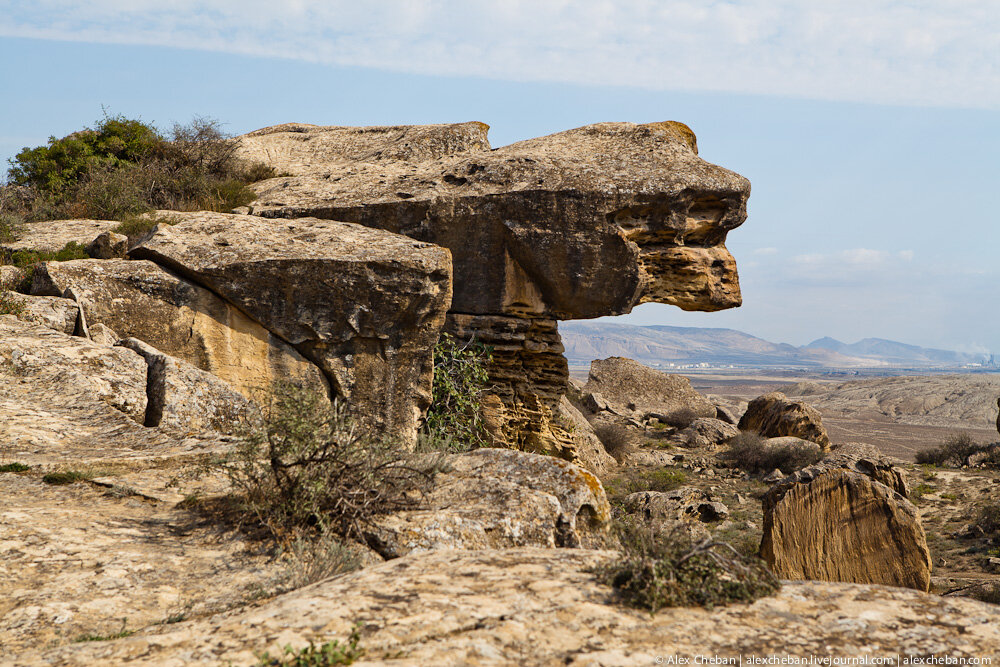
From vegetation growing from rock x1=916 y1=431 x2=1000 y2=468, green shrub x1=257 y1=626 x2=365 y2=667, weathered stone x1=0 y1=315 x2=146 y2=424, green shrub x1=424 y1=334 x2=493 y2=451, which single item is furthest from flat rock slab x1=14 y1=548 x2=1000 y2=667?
vegetation growing from rock x1=916 y1=431 x2=1000 y2=468

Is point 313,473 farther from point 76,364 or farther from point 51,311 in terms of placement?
point 51,311

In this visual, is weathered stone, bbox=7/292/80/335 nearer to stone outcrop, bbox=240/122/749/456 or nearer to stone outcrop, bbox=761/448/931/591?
stone outcrop, bbox=240/122/749/456

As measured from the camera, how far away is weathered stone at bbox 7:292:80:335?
25.6 ft

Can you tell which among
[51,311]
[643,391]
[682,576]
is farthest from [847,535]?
[643,391]

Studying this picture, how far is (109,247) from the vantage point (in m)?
9.96

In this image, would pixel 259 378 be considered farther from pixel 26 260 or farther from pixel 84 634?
pixel 84 634

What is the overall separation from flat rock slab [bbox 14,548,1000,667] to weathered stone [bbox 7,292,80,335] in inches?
231

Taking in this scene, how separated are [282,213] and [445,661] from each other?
33.7 ft

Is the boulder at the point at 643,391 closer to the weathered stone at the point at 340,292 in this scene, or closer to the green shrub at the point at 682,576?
the weathered stone at the point at 340,292

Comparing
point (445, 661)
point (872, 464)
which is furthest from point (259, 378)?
point (872, 464)

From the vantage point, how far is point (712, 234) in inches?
508

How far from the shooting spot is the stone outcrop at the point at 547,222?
1166cm

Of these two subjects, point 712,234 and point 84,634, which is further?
point 712,234

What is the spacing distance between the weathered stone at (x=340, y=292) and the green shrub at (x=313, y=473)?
4003mm
